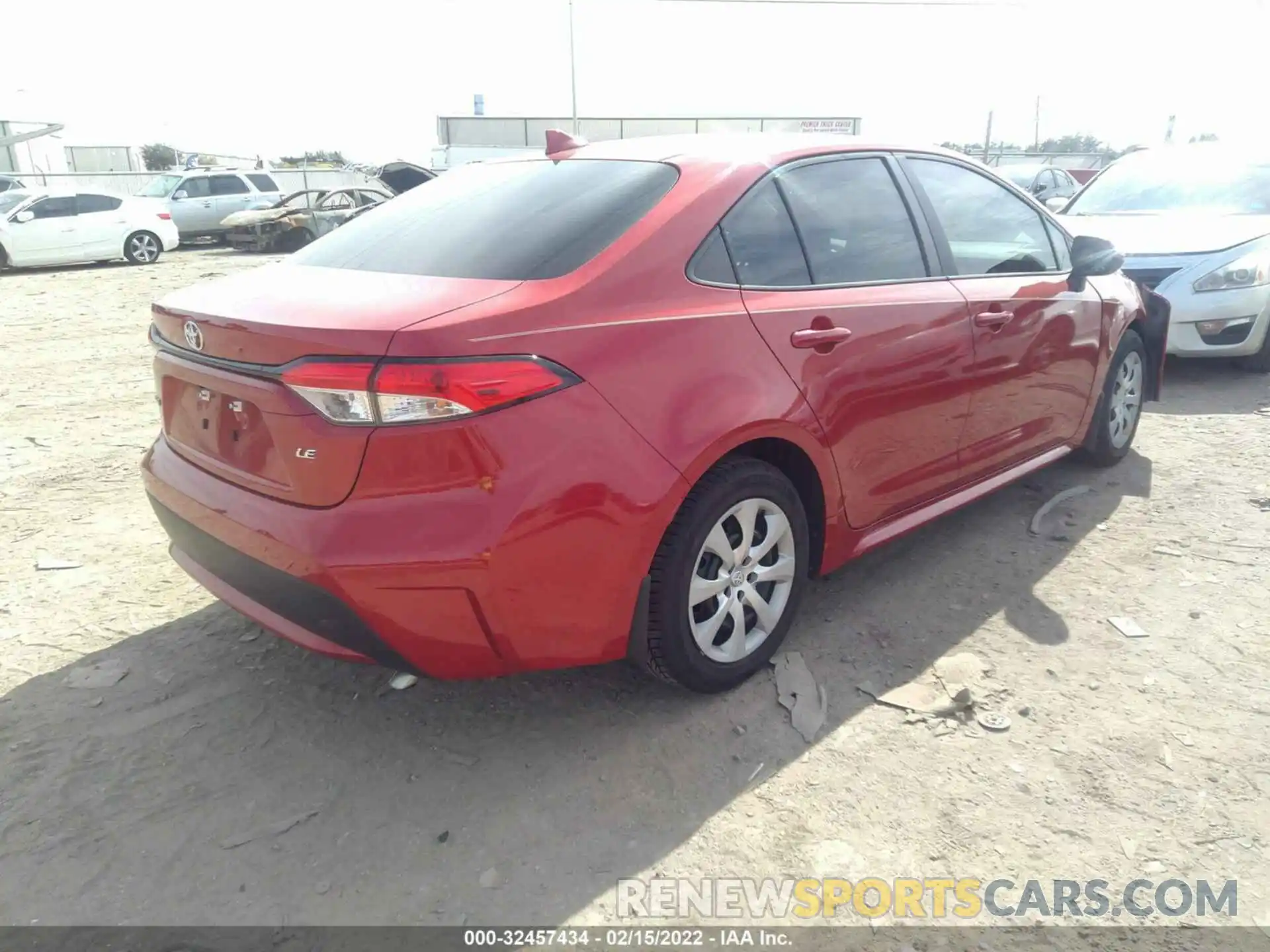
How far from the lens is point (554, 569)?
2.21 meters

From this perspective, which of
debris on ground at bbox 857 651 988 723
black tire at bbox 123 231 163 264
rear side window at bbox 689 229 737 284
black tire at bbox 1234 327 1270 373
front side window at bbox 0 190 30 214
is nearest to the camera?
rear side window at bbox 689 229 737 284

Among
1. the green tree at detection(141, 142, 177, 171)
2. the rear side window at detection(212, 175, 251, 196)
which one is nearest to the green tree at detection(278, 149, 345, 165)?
the green tree at detection(141, 142, 177, 171)

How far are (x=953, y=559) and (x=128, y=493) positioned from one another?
3.95 meters

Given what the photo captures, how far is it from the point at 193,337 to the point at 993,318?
9.15ft

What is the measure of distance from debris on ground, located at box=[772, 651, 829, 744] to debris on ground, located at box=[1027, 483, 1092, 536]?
5.52 feet

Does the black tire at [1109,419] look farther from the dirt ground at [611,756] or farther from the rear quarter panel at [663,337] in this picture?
the rear quarter panel at [663,337]

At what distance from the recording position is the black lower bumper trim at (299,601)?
2141 millimetres

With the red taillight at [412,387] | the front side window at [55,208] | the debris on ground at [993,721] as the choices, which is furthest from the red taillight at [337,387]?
the front side window at [55,208]

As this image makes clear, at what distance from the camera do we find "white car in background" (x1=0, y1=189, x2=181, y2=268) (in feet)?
49.8

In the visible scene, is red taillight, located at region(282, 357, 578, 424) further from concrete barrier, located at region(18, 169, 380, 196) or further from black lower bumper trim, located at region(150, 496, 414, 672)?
concrete barrier, located at region(18, 169, 380, 196)

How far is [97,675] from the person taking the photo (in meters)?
2.89

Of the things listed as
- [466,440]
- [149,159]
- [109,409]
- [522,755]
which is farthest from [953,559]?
[149,159]

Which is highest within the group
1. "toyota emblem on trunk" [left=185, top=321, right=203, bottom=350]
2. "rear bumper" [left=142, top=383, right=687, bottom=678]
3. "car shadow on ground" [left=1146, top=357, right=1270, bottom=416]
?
"toyota emblem on trunk" [left=185, top=321, right=203, bottom=350]

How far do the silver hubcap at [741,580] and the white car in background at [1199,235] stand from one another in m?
4.13
